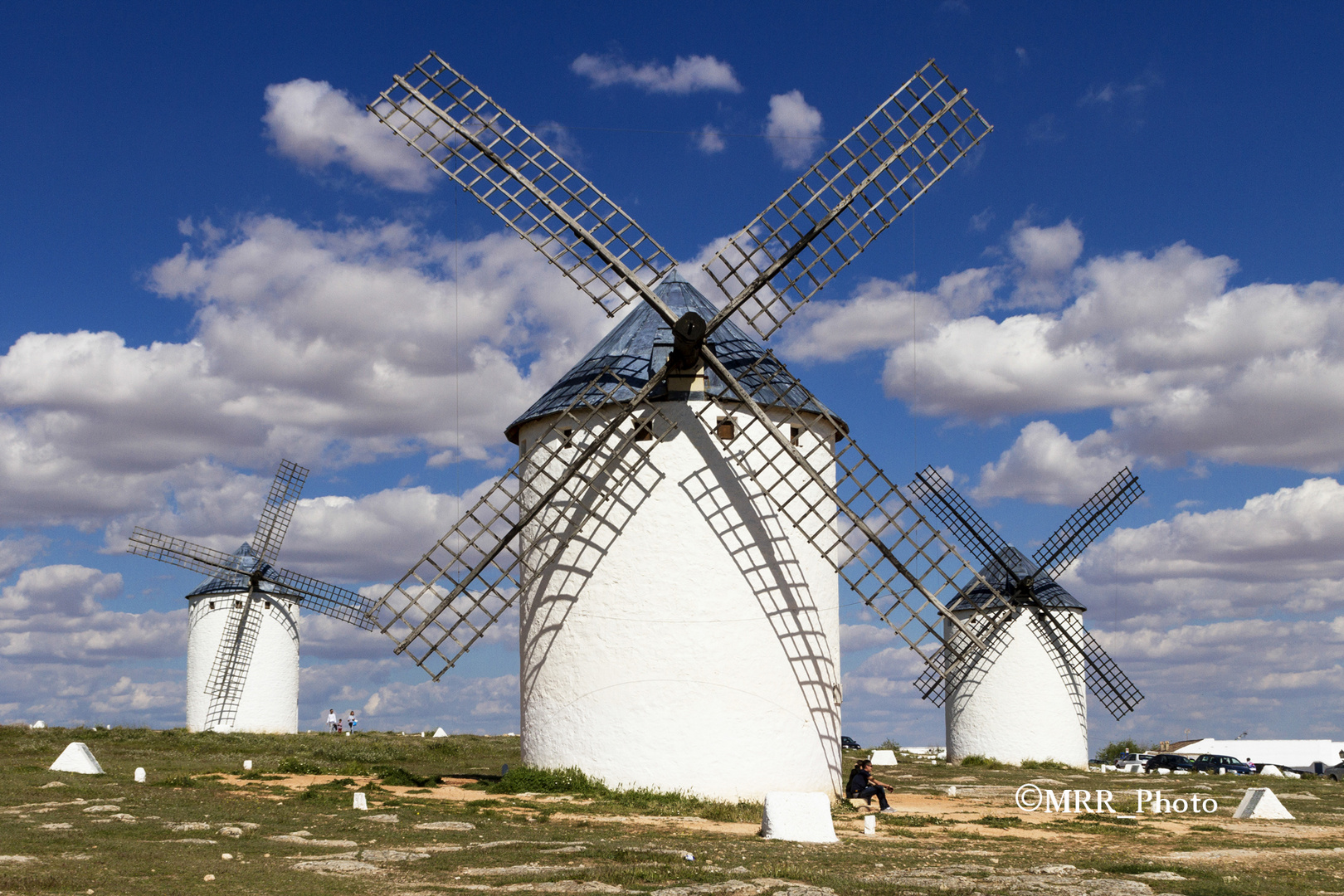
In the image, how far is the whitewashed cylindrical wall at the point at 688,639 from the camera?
57.8 ft

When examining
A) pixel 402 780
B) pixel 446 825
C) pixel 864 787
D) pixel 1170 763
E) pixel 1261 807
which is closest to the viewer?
pixel 446 825

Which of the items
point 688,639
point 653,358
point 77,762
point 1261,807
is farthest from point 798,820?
point 77,762

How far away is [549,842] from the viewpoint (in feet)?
42.2

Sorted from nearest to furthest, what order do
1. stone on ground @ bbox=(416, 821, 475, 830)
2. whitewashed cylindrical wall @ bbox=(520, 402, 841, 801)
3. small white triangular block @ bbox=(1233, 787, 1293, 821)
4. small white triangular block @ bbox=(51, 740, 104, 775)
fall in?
1. stone on ground @ bbox=(416, 821, 475, 830)
2. whitewashed cylindrical wall @ bbox=(520, 402, 841, 801)
3. small white triangular block @ bbox=(1233, 787, 1293, 821)
4. small white triangular block @ bbox=(51, 740, 104, 775)

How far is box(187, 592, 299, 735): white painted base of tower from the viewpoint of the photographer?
1567 inches

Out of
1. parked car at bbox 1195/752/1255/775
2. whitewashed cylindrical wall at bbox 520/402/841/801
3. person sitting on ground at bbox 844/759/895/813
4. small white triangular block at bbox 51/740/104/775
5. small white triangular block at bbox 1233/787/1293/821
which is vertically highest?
whitewashed cylindrical wall at bbox 520/402/841/801

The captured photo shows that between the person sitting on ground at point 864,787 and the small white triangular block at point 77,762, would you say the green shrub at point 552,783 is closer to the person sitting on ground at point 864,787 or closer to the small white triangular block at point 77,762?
the person sitting on ground at point 864,787

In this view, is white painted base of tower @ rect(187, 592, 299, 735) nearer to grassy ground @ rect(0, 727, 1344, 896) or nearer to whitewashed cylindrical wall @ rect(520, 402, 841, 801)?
grassy ground @ rect(0, 727, 1344, 896)

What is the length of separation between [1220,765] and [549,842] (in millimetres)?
30995

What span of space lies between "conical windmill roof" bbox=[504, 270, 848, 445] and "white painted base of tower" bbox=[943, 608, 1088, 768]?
16567mm

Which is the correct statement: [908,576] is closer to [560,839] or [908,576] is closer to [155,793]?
[560,839]

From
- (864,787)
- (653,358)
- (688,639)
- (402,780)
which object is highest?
(653,358)

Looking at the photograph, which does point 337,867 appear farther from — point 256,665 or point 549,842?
point 256,665

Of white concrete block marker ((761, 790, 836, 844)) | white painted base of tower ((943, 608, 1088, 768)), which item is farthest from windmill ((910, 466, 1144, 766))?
white concrete block marker ((761, 790, 836, 844))
